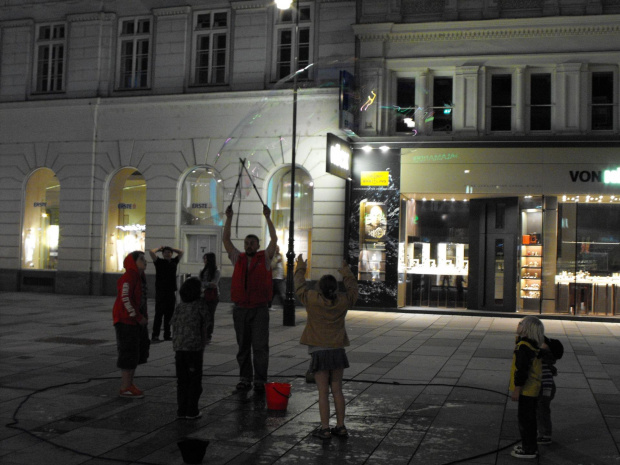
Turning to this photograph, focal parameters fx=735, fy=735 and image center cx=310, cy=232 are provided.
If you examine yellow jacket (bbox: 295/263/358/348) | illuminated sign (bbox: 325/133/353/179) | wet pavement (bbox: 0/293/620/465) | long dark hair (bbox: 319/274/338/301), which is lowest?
wet pavement (bbox: 0/293/620/465)

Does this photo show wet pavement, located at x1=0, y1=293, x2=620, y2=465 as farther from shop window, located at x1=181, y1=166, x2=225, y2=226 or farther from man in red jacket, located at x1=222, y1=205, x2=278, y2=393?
shop window, located at x1=181, y1=166, x2=225, y2=226

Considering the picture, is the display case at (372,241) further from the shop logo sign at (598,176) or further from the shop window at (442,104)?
the shop logo sign at (598,176)

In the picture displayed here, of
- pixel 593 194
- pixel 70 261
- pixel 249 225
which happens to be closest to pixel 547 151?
pixel 593 194

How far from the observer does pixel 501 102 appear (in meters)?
23.9

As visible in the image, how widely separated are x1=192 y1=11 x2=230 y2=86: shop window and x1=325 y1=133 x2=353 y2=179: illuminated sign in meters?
5.72

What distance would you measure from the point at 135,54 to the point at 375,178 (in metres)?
10.5

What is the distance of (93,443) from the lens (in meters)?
7.46

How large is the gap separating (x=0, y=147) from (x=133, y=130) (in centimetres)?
599

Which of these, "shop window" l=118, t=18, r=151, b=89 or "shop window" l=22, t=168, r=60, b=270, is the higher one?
"shop window" l=118, t=18, r=151, b=89

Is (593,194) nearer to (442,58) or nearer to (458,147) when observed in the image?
(458,147)

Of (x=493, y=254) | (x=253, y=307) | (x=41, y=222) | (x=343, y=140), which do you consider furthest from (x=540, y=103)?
(x=41, y=222)

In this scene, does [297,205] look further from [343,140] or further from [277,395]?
[277,395]

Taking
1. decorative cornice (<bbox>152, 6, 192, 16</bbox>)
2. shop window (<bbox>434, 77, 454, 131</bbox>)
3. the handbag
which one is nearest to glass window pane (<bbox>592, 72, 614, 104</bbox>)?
shop window (<bbox>434, 77, 454, 131</bbox>)

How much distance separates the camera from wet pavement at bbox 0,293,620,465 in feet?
23.8
